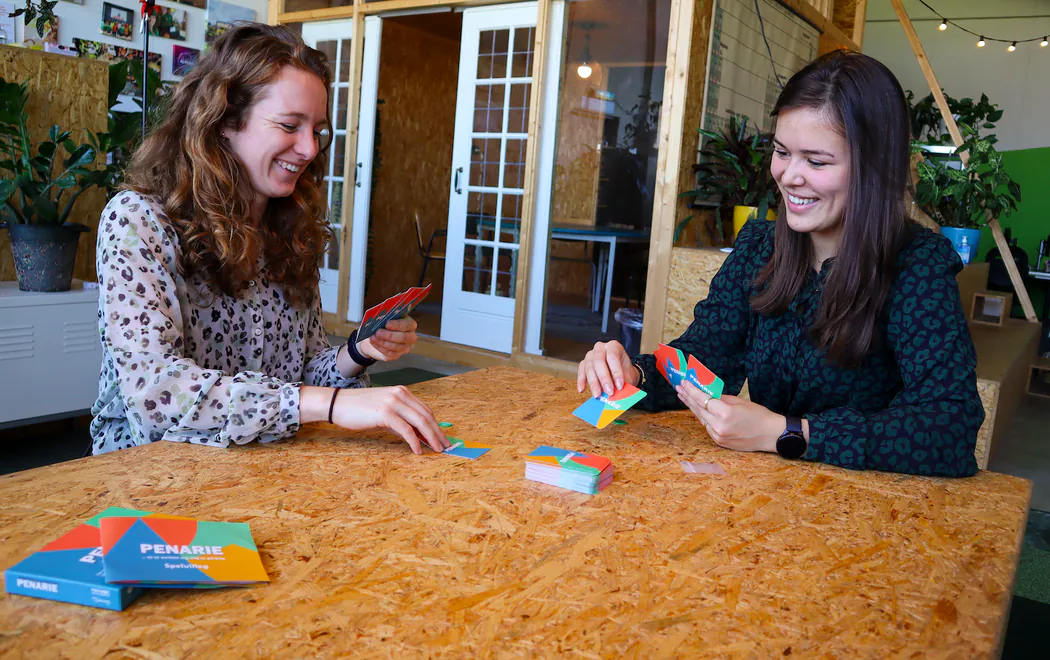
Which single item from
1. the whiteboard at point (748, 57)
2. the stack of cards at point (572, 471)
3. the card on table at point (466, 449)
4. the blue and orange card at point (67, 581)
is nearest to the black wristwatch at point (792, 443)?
the stack of cards at point (572, 471)

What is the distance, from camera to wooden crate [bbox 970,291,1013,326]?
568 cm

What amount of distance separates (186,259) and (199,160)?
Answer: 18 cm

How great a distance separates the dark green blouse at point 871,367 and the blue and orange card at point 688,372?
0.16 m

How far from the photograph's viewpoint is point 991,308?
592 cm

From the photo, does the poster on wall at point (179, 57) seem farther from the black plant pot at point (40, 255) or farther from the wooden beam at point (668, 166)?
the wooden beam at point (668, 166)

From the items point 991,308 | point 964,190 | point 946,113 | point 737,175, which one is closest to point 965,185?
point 964,190

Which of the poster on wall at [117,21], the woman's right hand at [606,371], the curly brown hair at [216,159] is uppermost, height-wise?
the poster on wall at [117,21]

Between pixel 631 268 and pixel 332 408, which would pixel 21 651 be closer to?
pixel 332 408

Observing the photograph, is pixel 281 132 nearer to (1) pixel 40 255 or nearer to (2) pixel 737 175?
(1) pixel 40 255

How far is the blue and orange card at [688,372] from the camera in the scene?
136 cm

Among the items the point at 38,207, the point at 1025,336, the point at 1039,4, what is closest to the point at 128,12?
the point at 38,207

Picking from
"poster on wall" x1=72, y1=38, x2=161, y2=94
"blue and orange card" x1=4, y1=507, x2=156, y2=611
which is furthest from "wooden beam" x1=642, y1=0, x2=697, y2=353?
"blue and orange card" x1=4, y1=507, x2=156, y2=611

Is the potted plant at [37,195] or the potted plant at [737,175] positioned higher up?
the potted plant at [737,175]

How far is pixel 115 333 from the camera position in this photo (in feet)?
4.12
